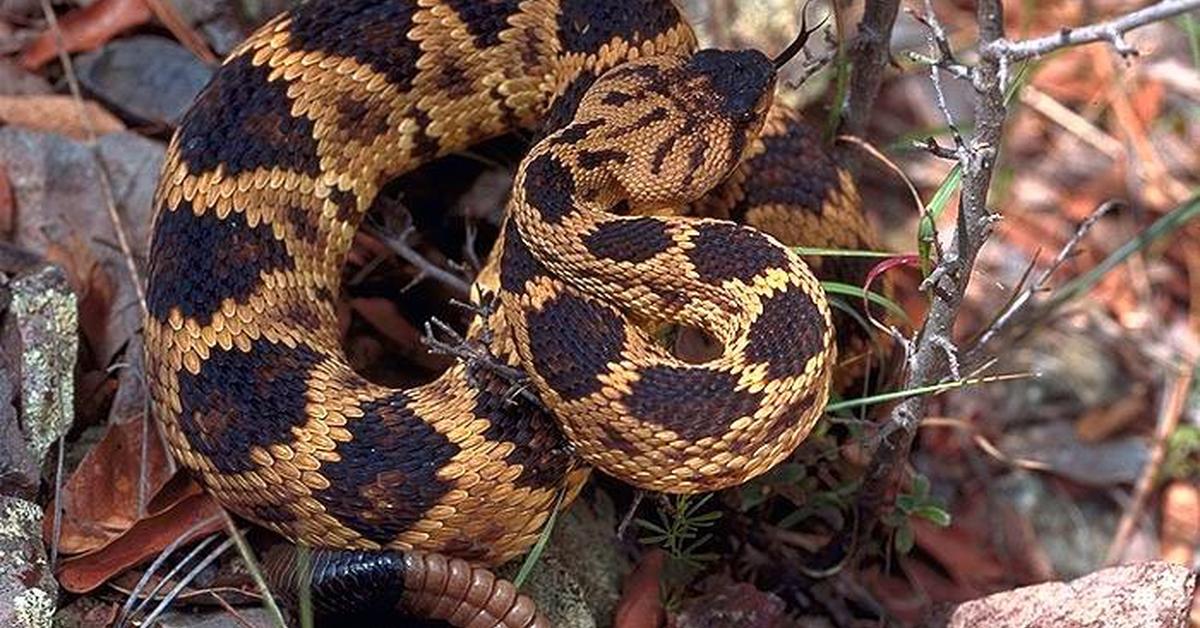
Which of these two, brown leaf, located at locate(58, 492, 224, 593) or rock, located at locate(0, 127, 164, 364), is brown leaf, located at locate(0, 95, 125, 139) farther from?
brown leaf, located at locate(58, 492, 224, 593)

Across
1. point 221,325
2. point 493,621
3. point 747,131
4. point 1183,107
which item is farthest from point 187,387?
point 1183,107

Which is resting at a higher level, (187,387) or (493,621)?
(187,387)

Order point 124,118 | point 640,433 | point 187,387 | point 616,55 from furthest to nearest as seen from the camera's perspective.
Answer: point 124,118 < point 616,55 < point 187,387 < point 640,433

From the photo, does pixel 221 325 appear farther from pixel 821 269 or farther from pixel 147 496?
pixel 821 269

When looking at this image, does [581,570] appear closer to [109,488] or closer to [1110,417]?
[109,488]

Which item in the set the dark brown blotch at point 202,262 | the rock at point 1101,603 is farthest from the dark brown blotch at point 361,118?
the rock at point 1101,603

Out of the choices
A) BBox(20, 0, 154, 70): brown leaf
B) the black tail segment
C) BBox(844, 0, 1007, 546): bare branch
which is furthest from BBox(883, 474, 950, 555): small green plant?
BBox(20, 0, 154, 70): brown leaf
